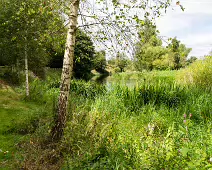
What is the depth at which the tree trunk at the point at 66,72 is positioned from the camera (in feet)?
13.7

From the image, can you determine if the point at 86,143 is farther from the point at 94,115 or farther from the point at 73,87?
the point at 73,87

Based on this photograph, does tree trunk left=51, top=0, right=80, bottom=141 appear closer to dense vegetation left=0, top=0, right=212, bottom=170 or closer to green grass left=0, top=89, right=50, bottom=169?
dense vegetation left=0, top=0, right=212, bottom=170

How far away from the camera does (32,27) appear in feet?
28.5

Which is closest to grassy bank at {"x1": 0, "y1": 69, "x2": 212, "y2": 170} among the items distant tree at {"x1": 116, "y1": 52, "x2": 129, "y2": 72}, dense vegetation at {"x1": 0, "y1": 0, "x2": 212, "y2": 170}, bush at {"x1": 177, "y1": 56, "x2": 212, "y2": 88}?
dense vegetation at {"x1": 0, "y1": 0, "x2": 212, "y2": 170}

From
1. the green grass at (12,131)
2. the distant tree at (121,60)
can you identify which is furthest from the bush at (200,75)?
the green grass at (12,131)

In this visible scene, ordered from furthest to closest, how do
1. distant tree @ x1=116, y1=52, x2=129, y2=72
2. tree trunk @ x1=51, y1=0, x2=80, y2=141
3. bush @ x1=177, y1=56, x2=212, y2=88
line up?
bush @ x1=177, y1=56, x2=212, y2=88
distant tree @ x1=116, y1=52, x2=129, y2=72
tree trunk @ x1=51, y1=0, x2=80, y2=141

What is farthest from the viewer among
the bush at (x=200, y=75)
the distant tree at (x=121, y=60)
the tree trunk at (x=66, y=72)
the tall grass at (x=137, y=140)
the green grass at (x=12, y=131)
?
the bush at (x=200, y=75)

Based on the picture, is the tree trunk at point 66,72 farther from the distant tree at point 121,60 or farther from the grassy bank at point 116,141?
the distant tree at point 121,60

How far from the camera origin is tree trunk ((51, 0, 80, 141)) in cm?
418

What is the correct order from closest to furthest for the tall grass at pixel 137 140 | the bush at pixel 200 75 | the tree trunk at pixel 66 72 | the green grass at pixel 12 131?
the tall grass at pixel 137 140
the green grass at pixel 12 131
the tree trunk at pixel 66 72
the bush at pixel 200 75

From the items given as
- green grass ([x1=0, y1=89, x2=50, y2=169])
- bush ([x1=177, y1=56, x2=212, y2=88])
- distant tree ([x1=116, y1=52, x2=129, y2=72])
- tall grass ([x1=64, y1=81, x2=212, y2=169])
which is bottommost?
green grass ([x1=0, y1=89, x2=50, y2=169])

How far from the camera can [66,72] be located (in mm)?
4184

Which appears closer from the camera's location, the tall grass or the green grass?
the tall grass

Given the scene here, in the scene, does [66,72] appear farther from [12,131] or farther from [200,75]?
[200,75]
